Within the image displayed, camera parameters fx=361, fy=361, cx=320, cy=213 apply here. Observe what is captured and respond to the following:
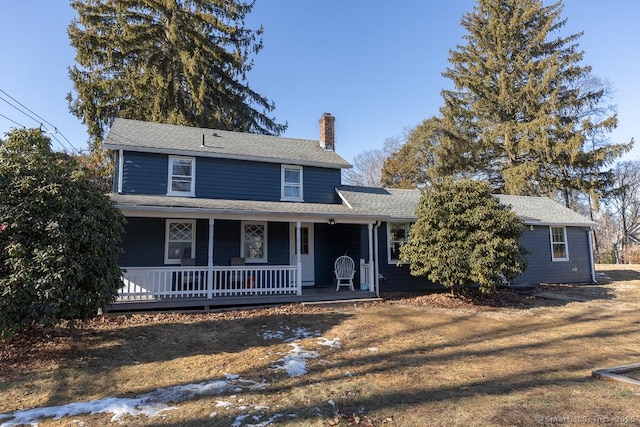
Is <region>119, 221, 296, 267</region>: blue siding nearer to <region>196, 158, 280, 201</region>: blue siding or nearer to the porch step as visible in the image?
<region>196, 158, 280, 201</region>: blue siding

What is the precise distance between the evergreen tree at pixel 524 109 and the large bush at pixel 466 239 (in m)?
16.0

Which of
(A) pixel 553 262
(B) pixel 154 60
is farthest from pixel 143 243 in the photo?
(A) pixel 553 262

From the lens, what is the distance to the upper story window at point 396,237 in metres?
12.5

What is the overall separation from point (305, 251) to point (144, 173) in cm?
579

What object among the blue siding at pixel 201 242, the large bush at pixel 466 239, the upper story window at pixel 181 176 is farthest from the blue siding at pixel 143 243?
the large bush at pixel 466 239

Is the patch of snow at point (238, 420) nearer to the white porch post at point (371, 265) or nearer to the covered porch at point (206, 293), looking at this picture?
the covered porch at point (206, 293)

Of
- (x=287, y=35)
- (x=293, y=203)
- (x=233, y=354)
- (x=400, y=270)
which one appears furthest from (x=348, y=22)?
(x=233, y=354)

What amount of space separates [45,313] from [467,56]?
99.6ft

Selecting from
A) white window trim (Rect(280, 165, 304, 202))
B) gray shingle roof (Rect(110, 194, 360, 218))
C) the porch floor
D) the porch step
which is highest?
white window trim (Rect(280, 165, 304, 202))

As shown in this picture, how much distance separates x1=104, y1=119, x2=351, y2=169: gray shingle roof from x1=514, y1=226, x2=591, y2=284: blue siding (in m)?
8.38

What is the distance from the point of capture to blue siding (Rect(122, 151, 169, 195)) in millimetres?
11211

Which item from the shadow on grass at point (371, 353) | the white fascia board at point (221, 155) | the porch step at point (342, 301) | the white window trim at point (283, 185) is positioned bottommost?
the shadow on grass at point (371, 353)

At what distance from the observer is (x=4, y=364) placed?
527 centimetres

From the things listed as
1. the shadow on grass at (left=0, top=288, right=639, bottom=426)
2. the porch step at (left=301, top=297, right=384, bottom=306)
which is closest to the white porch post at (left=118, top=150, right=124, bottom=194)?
the shadow on grass at (left=0, top=288, right=639, bottom=426)
